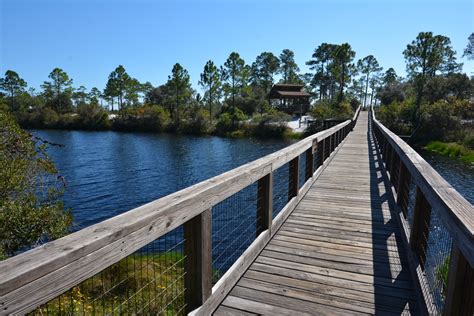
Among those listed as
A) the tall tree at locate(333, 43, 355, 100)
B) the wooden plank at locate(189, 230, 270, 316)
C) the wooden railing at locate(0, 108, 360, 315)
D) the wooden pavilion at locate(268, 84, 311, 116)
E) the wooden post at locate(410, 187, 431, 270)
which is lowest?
the wooden plank at locate(189, 230, 270, 316)

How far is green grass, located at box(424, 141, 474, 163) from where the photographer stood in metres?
26.1

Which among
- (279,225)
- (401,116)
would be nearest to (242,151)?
(401,116)

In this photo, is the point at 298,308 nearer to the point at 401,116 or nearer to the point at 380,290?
the point at 380,290

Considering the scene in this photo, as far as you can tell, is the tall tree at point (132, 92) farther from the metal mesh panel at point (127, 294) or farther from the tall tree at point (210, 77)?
the metal mesh panel at point (127, 294)

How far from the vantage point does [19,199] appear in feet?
25.2

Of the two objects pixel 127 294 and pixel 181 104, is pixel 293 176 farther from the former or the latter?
pixel 181 104

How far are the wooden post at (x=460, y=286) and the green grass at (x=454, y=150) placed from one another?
28.5m

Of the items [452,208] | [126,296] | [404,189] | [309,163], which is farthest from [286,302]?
[309,163]

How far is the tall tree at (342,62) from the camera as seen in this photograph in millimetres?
54969

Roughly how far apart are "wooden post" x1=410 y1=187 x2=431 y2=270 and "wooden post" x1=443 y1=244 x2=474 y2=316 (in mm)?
1153

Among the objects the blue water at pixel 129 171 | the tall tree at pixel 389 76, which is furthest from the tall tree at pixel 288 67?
the blue water at pixel 129 171

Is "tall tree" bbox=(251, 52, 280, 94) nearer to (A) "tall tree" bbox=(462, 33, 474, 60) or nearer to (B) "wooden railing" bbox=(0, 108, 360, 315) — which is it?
(A) "tall tree" bbox=(462, 33, 474, 60)

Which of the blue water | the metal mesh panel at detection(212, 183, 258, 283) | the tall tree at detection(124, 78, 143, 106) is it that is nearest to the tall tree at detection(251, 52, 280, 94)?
the tall tree at detection(124, 78, 143, 106)

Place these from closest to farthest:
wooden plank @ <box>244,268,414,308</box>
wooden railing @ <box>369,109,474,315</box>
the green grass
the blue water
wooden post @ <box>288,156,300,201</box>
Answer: wooden railing @ <box>369,109,474,315</box>
wooden plank @ <box>244,268,414,308</box>
wooden post @ <box>288,156,300,201</box>
the blue water
the green grass
